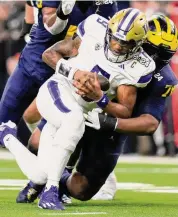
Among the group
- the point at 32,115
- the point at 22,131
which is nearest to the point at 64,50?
the point at 32,115

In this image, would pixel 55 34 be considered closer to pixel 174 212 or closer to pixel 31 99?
pixel 31 99

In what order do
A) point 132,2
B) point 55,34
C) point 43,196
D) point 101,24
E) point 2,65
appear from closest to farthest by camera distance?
point 43,196 → point 101,24 → point 55,34 → point 132,2 → point 2,65

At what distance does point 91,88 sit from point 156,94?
579 mm

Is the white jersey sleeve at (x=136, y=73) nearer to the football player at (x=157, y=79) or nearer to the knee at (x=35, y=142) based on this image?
the football player at (x=157, y=79)

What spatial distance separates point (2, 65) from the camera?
11.5m

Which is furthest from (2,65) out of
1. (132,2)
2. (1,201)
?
(1,201)

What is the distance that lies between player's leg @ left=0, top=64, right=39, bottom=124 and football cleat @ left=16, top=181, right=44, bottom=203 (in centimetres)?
93

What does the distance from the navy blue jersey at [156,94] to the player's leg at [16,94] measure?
116 centimetres

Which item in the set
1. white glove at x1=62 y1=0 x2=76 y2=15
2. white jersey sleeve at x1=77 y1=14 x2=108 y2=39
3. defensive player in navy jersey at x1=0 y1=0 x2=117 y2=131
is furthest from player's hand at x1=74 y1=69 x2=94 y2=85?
defensive player in navy jersey at x1=0 y1=0 x2=117 y2=131

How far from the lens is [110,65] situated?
520cm

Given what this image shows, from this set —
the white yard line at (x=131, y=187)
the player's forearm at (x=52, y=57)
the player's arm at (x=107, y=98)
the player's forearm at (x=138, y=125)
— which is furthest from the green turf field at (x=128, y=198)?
the player's forearm at (x=52, y=57)

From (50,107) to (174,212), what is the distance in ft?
2.91

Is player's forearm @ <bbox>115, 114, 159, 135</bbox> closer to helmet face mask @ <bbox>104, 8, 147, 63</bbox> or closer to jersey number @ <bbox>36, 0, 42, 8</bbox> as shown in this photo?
helmet face mask @ <bbox>104, 8, 147, 63</bbox>

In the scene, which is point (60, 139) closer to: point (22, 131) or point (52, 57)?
Result: point (52, 57)
